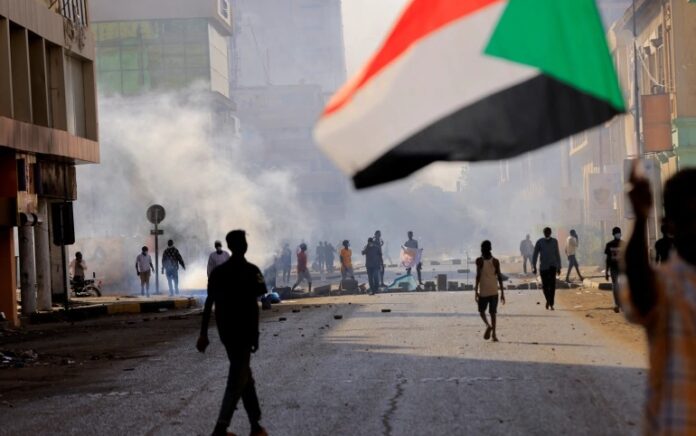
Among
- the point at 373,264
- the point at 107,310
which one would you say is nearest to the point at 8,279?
the point at 107,310

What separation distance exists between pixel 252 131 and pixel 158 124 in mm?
56074

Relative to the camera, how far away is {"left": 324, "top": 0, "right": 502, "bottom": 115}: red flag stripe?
6.15 m

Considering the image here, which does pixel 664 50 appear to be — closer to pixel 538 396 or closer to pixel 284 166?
pixel 538 396

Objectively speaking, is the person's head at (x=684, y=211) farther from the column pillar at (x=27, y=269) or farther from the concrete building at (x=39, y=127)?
the column pillar at (x=27, y=269)

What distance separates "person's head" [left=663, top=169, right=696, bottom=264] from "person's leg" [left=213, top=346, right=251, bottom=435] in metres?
5.43

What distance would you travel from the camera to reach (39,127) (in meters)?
35.3

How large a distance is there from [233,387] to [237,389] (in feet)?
0.11

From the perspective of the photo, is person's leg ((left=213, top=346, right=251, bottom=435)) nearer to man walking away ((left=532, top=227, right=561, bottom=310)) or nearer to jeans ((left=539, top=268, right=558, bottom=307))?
man walking away ((left=532, top=227, right=561, bottom=310))

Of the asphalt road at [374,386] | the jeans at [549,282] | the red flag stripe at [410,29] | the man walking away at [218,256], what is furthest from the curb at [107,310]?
the red flag stripe at [410,29]

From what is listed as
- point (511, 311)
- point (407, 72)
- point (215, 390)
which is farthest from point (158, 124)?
point (407, 72)

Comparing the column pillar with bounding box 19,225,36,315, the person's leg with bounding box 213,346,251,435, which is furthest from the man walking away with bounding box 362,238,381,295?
the person's leg with bounding box 213,346,251,435

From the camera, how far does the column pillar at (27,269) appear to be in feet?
110

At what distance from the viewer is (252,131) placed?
14912 centimetres

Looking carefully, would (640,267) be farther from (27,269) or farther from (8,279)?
(27,269)
